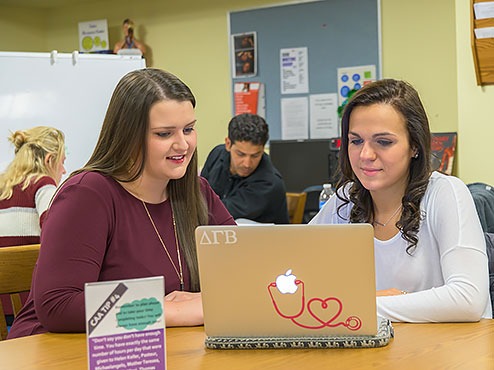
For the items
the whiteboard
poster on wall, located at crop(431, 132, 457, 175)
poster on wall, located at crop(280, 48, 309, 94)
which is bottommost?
poster on wall, located at crop(431, 132, 457, 175)

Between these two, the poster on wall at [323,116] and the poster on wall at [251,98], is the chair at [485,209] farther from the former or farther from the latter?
the poster on wall at [251,98]

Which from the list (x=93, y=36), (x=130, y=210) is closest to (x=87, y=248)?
(x=130, y=210)

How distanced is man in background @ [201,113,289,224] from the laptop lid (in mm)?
2637

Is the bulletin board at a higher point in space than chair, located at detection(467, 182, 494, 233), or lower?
higher

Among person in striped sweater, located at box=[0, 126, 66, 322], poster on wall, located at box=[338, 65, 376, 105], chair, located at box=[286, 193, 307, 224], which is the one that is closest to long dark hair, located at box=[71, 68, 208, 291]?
person in striped sweater, located at box=[0, 126, 66, 322]

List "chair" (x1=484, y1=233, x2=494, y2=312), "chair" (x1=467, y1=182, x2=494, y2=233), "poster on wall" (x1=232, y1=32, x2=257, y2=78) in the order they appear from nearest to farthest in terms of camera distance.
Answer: "chair" (x1=484, y1=233, x2=494, y2=312)
"chair" (x1=467, y1=182, x2=494, y2=233)
"poster on wall" (x1=232, y1=32, x2=257, y2=78)

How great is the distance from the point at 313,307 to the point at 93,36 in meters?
6.55

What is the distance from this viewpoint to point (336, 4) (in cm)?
602

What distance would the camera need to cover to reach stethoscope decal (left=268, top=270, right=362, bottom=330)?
54.6 inches

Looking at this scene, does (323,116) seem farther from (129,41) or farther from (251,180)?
(251,180)

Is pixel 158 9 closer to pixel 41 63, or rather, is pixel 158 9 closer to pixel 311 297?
pixel 41 63

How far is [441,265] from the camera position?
5.94ft

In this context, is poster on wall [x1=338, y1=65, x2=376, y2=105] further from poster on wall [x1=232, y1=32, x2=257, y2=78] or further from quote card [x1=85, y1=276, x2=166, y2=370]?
quote card [x1=85, y1=276, x2=166, y2=370]

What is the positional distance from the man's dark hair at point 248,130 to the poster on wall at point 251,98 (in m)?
2.39
